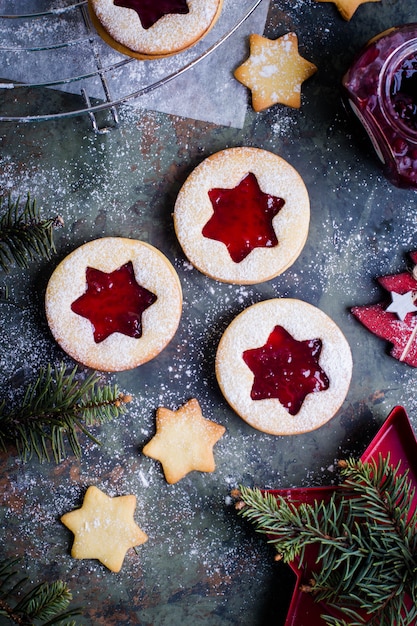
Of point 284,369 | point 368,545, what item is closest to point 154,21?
point 284,369

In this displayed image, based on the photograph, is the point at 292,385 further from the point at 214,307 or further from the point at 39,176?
the point at 39,176

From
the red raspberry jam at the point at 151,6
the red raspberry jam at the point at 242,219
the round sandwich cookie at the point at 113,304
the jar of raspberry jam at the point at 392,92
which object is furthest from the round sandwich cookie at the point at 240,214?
the red raspberry jam at the point at 151,6

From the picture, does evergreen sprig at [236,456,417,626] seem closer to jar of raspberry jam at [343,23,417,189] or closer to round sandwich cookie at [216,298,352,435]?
round sandwich cookie at [216,298,352,435]

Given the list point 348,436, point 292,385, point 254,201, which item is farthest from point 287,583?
point 254,201

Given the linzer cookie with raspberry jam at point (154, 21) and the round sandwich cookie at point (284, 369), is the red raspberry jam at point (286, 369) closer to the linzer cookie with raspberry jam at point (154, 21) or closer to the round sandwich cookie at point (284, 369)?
the round sandwich cookie at point (284, 369)

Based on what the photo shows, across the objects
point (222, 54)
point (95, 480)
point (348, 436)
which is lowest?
point (95, 480)

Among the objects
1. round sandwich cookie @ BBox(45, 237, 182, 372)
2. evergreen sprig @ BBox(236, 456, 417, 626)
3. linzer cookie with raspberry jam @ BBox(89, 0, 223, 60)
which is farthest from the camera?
round sandwich cookie @ BBox(45, 237, 182, 372)

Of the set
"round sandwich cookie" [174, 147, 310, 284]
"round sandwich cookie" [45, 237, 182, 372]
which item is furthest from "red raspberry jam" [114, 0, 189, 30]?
"round sandwich cookie" [45, 237, 182, 372]
